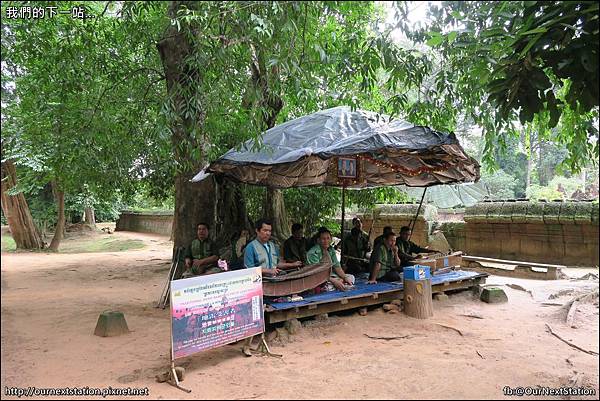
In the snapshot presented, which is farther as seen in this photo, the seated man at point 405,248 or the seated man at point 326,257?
the seated man at point 405,248

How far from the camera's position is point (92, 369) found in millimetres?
4359

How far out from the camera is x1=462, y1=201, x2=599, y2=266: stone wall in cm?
1123

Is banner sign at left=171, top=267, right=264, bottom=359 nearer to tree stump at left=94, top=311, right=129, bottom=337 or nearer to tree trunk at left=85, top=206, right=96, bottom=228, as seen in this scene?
tree stump at left=94, top=311, right=129, bottom=337

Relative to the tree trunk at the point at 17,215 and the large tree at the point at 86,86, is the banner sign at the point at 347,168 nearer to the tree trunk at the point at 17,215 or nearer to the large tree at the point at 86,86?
the large tree at the point at 86,86

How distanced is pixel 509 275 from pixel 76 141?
9611mm

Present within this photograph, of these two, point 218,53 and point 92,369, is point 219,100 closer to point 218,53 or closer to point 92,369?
point 218,53

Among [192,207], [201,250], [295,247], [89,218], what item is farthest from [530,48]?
[89,218]

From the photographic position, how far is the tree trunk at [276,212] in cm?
931

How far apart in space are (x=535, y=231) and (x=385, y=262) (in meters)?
6.99

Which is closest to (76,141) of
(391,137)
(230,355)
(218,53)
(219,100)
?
(219,100)

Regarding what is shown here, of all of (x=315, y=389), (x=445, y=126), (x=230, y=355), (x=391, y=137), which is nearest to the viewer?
(x=315, y=389)

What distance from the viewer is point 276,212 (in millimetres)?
9414

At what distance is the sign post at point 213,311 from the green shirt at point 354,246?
13.4ft

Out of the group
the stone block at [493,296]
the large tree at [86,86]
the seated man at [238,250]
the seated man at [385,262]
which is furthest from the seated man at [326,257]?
the large tree at [86,86]
